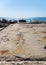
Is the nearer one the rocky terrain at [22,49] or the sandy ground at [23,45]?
the rocky terrain at [22,49]

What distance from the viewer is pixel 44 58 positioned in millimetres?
1844

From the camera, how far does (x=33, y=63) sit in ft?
5.11

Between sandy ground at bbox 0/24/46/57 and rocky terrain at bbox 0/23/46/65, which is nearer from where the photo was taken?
rocky terrain at bbox 0/23/46/65

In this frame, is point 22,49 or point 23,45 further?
point 23,45

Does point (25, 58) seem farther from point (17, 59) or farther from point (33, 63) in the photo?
point (33, 63)

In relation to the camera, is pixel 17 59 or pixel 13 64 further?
pixel 17 59

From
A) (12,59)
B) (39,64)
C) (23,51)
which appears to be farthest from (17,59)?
(23,51)

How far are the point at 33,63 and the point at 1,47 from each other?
1.02 metres

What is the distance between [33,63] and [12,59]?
0.30 meters

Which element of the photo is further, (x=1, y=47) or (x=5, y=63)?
(x=1, y=47)

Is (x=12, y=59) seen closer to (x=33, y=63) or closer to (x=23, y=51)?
(x=33, y=63)

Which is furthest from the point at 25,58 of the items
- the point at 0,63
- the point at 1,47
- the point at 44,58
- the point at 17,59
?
the point at 1,47

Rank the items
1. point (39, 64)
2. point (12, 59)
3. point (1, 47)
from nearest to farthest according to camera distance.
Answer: point (39, 64), point (12, 59), point (1, 47)

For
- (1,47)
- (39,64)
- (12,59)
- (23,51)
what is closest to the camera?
(39,64)
